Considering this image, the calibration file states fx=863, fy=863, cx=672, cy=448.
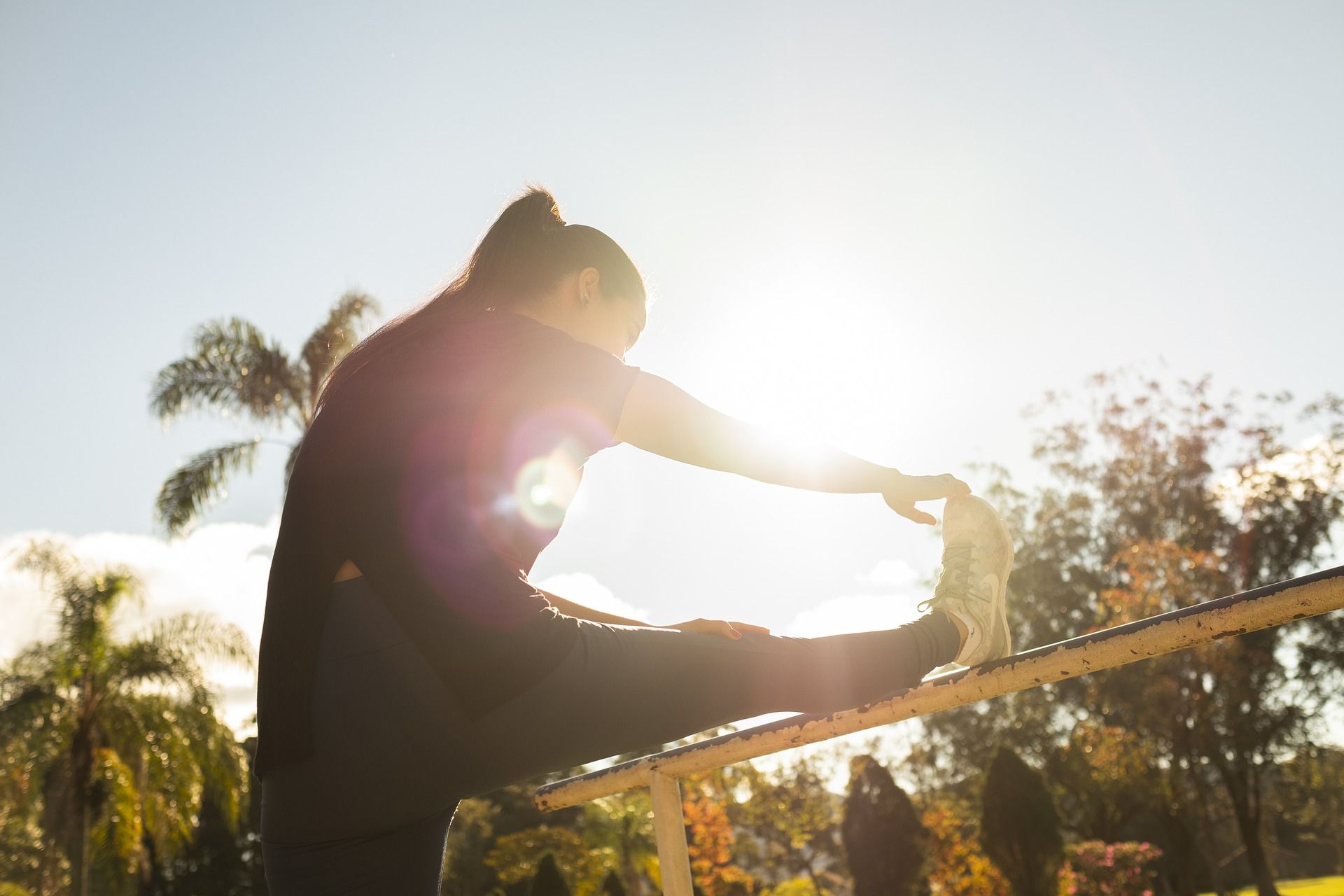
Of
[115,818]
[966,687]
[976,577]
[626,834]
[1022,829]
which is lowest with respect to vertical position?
[626,834]

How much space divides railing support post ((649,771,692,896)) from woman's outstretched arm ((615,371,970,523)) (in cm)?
97

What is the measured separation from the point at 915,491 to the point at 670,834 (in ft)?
3.45

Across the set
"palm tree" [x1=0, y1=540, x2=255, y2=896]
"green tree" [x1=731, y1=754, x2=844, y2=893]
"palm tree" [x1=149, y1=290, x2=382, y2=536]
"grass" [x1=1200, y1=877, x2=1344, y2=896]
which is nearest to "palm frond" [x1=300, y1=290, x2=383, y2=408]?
"palm tree" [x1=149, y1=290, x2=382, y2=536]

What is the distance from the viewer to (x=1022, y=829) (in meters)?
13.3

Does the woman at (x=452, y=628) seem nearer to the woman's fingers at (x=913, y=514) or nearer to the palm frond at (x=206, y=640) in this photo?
the woman's fingers at (x=913, y=514)

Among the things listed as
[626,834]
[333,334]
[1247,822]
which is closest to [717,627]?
[333,334]

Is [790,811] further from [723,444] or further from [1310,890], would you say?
[1310,890]

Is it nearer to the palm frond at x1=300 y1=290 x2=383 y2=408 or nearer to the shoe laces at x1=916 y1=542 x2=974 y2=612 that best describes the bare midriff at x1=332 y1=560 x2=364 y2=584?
the shoe laces at x1=916 y1=542 x2=974 y2=612

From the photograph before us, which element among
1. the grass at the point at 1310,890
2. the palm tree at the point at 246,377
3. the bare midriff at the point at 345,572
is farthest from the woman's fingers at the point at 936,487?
the grass at the point at 1310,890

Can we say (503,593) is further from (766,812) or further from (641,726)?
(766,812)

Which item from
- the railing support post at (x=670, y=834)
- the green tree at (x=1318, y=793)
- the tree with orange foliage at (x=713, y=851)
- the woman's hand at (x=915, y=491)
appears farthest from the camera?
the green tree at (x=1318, y=793)

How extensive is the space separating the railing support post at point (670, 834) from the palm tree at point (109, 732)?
1414 centimetres

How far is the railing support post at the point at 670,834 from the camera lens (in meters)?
2.07

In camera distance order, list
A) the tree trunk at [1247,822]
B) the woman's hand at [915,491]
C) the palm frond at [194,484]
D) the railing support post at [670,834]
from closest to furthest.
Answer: the woman's hand at [915,491] < the railing support post at [670,834] < the palm frond at [194,484] < the tree trunk at [1247,822]
